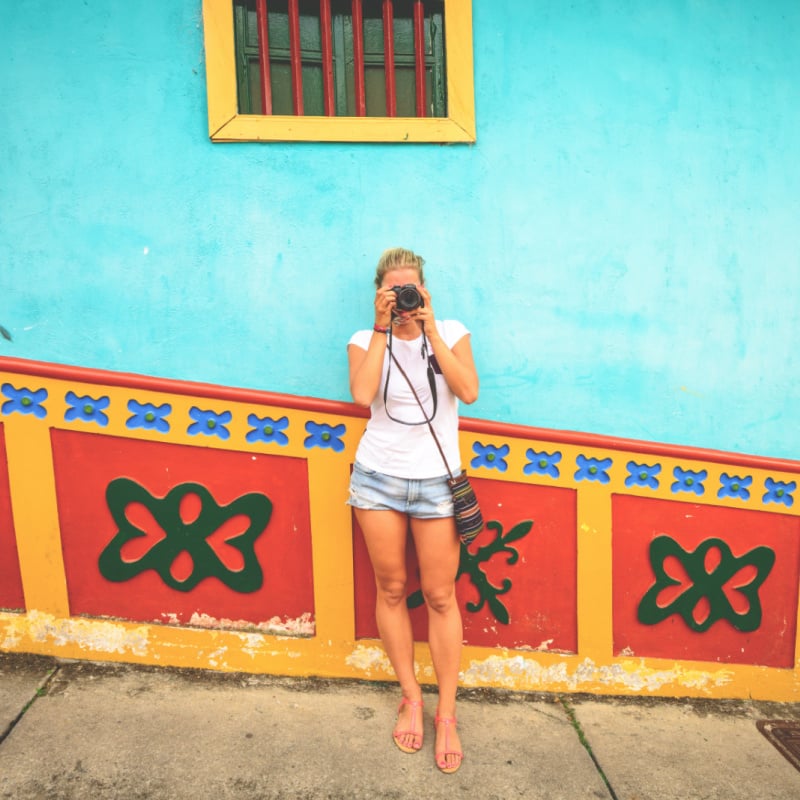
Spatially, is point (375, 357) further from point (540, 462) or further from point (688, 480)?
point (688, 480)

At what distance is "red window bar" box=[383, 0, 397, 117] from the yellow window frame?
3.2 inches

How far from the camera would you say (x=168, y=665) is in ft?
9.07

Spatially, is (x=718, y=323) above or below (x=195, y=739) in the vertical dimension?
above

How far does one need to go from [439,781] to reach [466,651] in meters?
0.63

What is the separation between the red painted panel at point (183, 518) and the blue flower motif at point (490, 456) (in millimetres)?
685

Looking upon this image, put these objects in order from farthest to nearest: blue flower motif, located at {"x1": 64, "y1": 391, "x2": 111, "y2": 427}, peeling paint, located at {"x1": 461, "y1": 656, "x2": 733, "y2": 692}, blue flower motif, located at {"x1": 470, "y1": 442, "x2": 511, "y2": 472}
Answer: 1. peeling paint, located at {"x1": 461, "y1": 656, "x2": 733, "y2": 692}
2. blue flower motif, located at {"x1": 470, "y1": 442, "x2": 511, "y2": 472}
3. blue flower motif, located at {"x1": 64, "y1": 391, "x2": 111, "y2": 427}

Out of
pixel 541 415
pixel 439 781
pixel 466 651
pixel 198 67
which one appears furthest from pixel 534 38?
pixel 439 781

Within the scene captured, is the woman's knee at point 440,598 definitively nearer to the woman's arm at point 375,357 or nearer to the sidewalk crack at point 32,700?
the woman's arm at point 375,357

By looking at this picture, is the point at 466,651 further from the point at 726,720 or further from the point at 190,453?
the point at 190,453

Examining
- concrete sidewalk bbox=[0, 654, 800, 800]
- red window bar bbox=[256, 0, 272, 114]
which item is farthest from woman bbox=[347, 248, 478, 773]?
red window bar bbox=[256, 0, 272, 114]

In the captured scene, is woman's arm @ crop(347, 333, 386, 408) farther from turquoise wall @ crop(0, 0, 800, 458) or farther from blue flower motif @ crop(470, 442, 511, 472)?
blue flower motif @ crop(470, 442, 511, 472)

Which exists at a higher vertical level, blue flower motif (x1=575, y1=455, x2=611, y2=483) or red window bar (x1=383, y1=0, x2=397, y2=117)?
red window bar (x1=383, y1=0, x2=397, y2=117)

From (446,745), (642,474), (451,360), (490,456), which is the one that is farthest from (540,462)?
(446,745)

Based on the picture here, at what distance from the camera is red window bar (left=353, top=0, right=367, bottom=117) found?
8.50ft
